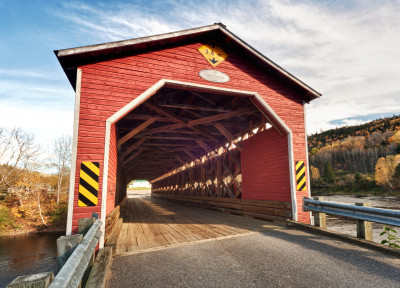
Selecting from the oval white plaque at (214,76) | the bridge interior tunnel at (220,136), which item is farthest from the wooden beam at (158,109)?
the oval white plaque at (214,76)

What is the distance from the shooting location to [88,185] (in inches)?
193

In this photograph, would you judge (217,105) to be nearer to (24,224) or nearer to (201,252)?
(201,252)

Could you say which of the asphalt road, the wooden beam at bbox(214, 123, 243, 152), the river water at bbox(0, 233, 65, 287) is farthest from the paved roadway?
the river water at bbox(0, 233, 65, 287)

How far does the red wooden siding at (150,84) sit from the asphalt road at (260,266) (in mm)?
2586

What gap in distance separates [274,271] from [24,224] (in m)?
32.3

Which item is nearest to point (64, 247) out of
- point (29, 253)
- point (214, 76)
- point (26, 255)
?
point (214, 76)

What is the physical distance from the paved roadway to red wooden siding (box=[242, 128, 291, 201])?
2835mm

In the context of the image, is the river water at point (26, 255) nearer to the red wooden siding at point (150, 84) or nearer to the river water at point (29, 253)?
the river water at point (29, 253)

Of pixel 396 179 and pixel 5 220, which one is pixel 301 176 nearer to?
pixel 5 220

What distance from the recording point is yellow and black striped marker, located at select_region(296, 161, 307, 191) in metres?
6.89

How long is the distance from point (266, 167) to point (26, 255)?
62.4ft

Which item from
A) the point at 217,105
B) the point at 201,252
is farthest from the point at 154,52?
the point at 201,252

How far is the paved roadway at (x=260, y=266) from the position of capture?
2945mm

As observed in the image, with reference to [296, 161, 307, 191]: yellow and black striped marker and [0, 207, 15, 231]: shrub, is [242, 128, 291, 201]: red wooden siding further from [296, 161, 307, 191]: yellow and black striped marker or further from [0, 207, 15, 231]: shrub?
[0, 207, 15, 231]: shrub
